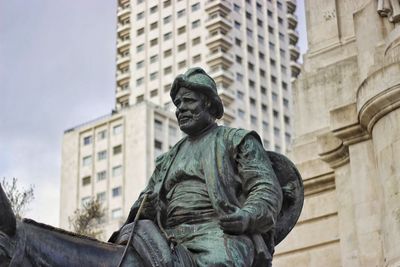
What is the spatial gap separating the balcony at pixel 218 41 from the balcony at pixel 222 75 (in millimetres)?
2785

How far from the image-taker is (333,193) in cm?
1678

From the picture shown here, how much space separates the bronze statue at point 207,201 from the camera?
6.10 metres

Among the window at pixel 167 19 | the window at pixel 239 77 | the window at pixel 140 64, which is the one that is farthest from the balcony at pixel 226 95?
the window at pixel 167 19

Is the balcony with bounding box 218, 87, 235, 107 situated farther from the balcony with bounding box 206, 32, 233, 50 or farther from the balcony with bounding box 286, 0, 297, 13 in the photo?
the balcony with bounding box 286, 0, 297, 13

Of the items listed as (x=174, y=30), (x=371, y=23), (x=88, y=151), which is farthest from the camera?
(x=174, y=30)

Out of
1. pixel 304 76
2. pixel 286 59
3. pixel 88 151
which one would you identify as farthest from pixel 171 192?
pixel 286 59

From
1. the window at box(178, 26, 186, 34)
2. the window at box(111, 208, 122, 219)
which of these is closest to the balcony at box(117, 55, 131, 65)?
the window at box(178, 26, 186, 34)

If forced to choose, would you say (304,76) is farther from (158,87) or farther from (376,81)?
(158,87)

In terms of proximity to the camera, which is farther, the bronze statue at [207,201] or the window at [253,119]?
the window at [253,119]

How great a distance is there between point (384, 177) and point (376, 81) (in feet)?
5.09

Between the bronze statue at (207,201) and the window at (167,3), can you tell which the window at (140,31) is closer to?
Result: the window at (167,3)

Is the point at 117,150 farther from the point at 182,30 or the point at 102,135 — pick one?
the point at 182,30

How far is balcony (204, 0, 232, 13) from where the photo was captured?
94.6 m

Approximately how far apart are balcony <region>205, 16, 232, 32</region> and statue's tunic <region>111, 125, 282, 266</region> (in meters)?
87.0
